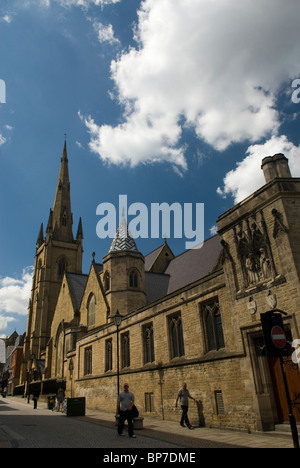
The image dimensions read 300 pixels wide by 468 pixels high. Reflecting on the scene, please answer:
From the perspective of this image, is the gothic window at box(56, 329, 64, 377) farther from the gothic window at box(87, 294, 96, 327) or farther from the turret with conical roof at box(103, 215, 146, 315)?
the turret with conical roof at box(103, 215, 146, 315)

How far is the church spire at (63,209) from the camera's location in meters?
65.7

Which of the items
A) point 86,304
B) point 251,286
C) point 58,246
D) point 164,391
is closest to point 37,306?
point 58,246

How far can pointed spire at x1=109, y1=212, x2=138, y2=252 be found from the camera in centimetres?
2933

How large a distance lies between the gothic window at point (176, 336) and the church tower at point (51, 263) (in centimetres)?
3967

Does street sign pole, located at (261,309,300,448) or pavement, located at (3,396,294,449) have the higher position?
street sign pole, located at (261,309,300,448)

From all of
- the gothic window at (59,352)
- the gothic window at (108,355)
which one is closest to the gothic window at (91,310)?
the gothic window at (59,352)

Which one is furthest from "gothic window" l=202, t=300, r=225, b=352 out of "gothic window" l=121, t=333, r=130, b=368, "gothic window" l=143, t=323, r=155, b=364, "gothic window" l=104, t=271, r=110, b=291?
"gothic window" l=104, t=271, r=110, b=291

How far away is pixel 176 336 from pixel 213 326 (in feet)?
8.77

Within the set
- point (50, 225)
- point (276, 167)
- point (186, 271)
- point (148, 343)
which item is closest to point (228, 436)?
point (148, 343)

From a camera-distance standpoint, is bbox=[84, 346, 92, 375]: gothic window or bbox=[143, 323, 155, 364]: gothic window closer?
bbox=[143, 323, 155, 364]: gothic window

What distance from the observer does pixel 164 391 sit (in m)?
14.8

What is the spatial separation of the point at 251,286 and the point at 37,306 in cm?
5244

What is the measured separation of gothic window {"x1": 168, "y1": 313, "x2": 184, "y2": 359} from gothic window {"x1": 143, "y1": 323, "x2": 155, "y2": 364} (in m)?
1.87
